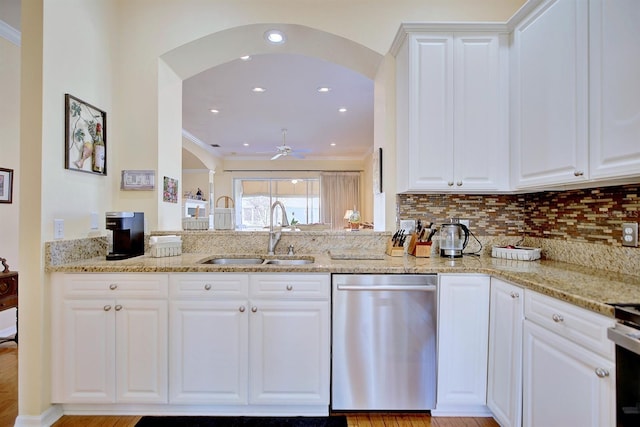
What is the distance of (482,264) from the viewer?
1.92m

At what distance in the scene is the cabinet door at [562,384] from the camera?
1.09 meters

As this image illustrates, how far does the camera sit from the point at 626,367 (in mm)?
1030

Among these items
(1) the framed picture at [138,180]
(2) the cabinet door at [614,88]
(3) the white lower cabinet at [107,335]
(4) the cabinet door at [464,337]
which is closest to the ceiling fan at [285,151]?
(1) the framed picture at [138,180]

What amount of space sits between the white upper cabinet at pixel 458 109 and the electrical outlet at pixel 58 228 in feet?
7.19

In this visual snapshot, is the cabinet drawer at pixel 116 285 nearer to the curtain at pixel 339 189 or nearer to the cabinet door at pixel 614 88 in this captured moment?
the cabinet door at pixel 614 88

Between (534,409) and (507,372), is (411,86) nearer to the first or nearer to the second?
(507,372)

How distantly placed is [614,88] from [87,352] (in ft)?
9.67

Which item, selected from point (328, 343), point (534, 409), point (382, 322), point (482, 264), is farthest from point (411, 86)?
point (534, 409)

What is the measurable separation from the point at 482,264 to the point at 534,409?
0.75m

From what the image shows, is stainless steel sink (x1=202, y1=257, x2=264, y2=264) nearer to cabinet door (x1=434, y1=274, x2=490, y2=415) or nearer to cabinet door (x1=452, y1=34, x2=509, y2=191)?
cabinet door (x1=434, y1=274, x2=490, y2=415)

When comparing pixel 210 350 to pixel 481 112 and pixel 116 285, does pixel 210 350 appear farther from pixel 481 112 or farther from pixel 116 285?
pixel 481 112

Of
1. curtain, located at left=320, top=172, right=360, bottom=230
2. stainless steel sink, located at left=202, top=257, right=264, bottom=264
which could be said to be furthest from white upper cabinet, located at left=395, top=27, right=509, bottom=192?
curtain, located at left=320, top=172, right=360, bottom=230

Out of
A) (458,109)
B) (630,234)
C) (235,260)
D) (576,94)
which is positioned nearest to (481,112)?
(458,109)

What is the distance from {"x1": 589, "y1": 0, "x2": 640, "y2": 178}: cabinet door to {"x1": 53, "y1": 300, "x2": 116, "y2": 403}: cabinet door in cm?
261
